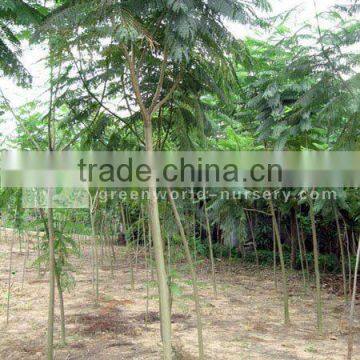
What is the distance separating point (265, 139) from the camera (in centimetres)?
888

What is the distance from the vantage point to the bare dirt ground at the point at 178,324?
7.26m

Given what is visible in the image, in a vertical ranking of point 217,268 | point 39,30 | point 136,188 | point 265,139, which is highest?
point 39,30

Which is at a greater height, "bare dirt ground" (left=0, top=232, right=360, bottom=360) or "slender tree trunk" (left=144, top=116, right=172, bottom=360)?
"slender tree trunk" (left=144, top=116, right=172, bottom=360)

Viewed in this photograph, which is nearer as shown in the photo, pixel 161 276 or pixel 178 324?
pixel 161 276

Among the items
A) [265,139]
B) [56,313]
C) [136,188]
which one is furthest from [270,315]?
[136,188]

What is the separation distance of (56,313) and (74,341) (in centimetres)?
239

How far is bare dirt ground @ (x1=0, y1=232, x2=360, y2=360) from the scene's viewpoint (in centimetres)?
726

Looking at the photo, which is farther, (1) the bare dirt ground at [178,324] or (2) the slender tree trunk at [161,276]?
(1) the bare dirt ground at [178,324]

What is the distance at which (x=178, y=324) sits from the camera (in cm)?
908

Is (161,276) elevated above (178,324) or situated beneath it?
elevated above

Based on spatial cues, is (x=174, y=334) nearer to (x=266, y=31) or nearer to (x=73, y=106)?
(x=73, y=106)

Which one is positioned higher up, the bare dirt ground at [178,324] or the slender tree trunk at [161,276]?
the slender tree trunk at [161,276]

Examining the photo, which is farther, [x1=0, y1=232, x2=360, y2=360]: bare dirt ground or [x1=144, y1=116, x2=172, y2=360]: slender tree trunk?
[x1=0, y1=232, x2=360, y2=360]: bare dirt ground

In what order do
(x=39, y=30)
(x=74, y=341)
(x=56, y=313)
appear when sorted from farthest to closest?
(x=56, y=313)
(x=74, y=341)
(x=39, y=30)
